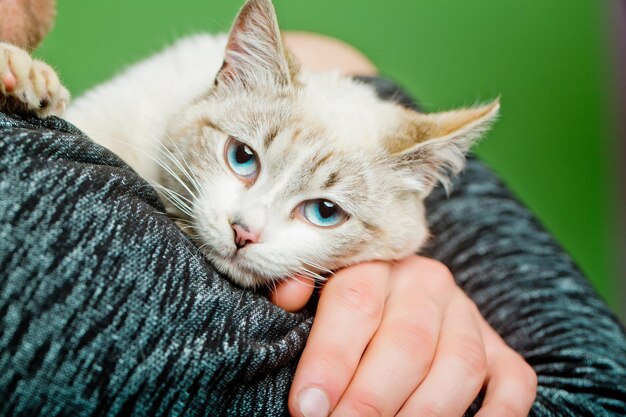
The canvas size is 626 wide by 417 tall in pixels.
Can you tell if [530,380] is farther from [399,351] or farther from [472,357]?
[399,351]

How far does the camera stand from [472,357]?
0.74 m

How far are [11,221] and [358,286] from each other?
44 cm

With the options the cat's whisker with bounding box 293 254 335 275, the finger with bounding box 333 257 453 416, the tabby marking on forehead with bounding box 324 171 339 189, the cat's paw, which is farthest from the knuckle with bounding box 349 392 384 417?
the cat's paw

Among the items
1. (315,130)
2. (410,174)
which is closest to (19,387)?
(315,130)

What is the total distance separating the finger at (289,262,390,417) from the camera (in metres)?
0.61

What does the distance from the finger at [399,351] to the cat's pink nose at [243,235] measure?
22 centimetres

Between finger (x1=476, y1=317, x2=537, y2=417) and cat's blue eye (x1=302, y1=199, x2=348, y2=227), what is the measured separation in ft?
1.00

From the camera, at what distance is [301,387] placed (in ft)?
2.01

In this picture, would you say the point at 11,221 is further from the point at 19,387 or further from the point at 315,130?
the point at 315,130

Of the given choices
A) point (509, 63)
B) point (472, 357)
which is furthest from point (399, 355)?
point (509, 63)

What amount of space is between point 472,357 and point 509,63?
1.63 metres

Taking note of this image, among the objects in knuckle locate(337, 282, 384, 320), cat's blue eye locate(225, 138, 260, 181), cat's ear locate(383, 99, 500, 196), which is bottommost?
knuckle locate(337, 282, 384, 320)

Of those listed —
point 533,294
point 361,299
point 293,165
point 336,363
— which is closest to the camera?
point 336,363

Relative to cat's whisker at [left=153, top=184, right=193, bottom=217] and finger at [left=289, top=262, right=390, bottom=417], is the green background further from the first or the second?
finger at [left=289, top=262, right=390, bottom=417]
